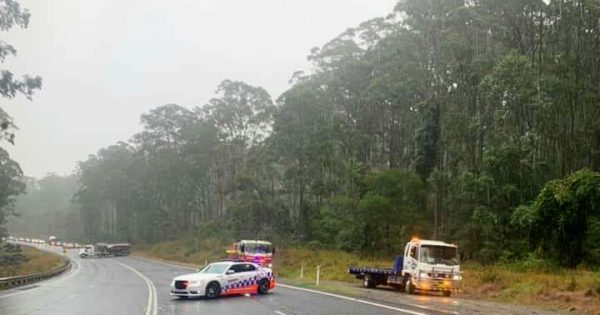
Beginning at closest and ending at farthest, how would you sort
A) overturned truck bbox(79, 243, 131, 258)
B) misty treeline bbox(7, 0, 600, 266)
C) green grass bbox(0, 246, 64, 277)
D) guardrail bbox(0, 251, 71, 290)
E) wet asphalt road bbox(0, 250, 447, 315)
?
1. wet asphalt road bbox(0, 250, 447, 315)
2. guardrail bbox(0, 251, 71, 290)
3. misty treeline bbox(7, 0, 600, 266)
4. green grass bbox(0, 246, 64, 277)
5. overturned truck bbox(79, 243, 131, 258)

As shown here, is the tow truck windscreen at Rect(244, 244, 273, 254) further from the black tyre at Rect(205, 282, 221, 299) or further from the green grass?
the black tyre at Rect(205, 282, 221, 299)

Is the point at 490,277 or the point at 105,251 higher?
the point at 490,277

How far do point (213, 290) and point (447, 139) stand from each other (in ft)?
105

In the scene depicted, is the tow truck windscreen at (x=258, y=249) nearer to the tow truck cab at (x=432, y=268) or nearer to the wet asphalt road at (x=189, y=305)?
the wet asphalt road at (x=189, y=305)

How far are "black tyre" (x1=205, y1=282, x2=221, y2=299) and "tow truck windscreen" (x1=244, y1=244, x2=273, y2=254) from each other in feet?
61.0

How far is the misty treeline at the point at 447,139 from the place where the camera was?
42.5 m

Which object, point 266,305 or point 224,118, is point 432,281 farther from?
point 224,118

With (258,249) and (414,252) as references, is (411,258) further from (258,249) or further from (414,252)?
(258,249)

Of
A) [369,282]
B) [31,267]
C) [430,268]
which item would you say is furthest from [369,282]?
[31,267]

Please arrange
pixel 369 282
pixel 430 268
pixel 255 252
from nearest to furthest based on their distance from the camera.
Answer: pixel 430 268
pixel 369 282
pixel 255 252

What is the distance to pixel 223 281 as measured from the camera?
2459 cm

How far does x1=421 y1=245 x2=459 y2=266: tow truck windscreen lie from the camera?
2661 centimetres

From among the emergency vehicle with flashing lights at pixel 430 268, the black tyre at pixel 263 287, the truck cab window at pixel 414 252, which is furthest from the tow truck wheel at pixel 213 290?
the truck cab window at pixel 414 252

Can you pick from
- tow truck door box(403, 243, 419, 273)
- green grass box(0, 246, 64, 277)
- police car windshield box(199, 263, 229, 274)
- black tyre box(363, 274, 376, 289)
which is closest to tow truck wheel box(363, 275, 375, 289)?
black tyre box(363, 274, 376, 289)
